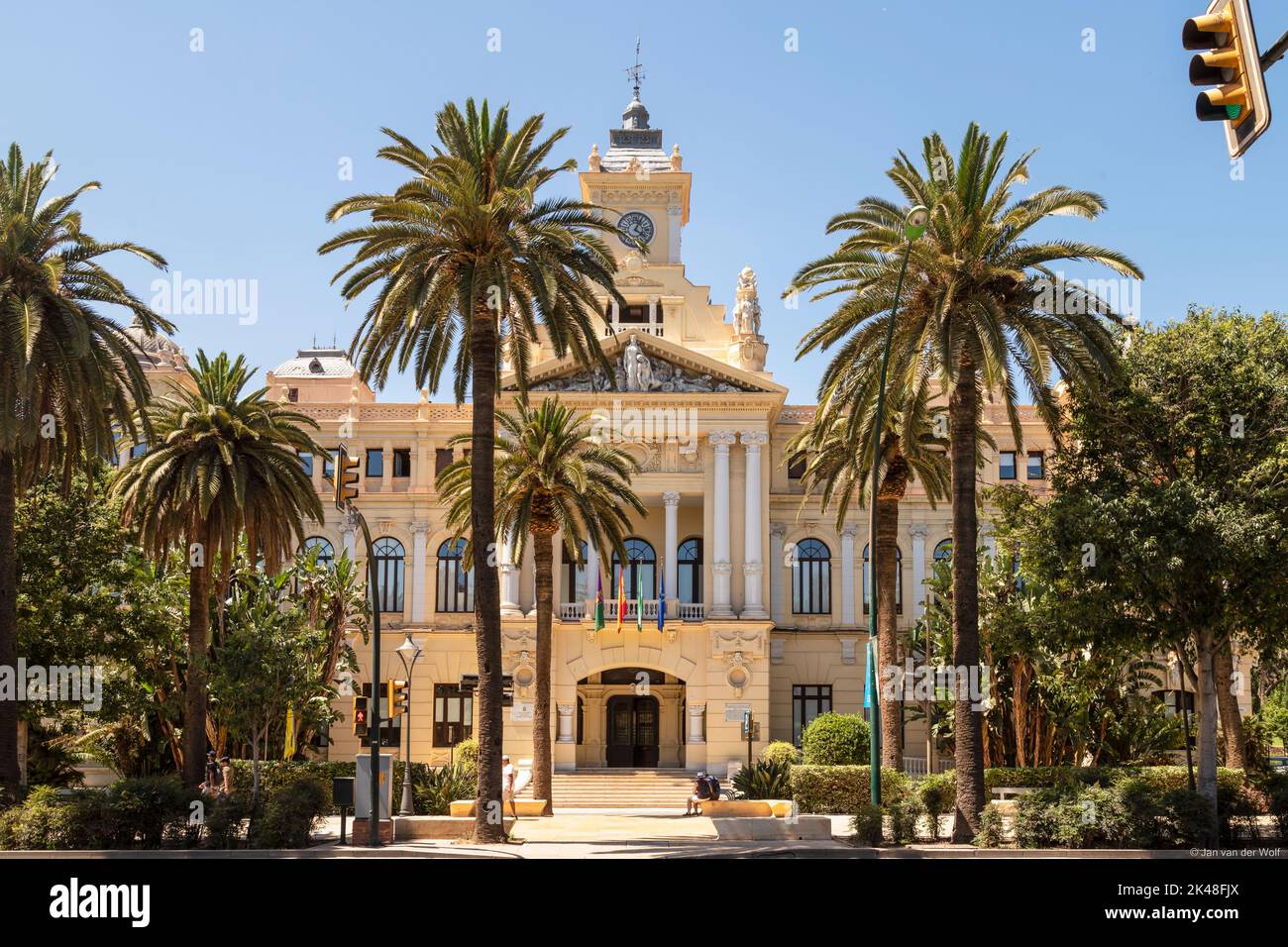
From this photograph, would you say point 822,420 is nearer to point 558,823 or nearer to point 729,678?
point 558,823

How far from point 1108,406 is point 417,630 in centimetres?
3162

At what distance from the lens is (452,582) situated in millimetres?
58125

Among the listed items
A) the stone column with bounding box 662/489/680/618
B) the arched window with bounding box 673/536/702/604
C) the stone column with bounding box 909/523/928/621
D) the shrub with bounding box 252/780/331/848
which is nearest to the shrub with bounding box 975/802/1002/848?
the shrub with bounding box 252/780/331/848

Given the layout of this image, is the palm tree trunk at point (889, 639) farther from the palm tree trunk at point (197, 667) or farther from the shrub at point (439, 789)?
the palm tree trunk at point (197, 667)

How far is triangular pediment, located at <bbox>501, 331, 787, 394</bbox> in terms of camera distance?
178 ft

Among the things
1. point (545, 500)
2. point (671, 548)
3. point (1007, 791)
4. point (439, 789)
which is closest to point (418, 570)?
point (671, 548)

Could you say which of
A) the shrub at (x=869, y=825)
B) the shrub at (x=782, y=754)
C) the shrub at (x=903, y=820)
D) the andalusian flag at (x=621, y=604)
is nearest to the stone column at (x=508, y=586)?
the andalusian flag at (x=621, y=604)

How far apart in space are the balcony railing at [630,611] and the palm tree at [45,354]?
78.2ft

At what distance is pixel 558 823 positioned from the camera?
37.6m

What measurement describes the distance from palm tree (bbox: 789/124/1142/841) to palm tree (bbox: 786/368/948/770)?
4.35 feet

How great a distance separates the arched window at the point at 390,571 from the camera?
191 feet

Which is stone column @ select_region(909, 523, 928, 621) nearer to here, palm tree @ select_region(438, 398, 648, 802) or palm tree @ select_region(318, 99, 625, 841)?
palm tree @ select_region(438, 398, 648, 802)

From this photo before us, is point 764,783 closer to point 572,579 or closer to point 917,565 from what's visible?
point 572,579

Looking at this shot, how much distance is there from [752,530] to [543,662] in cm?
1416
